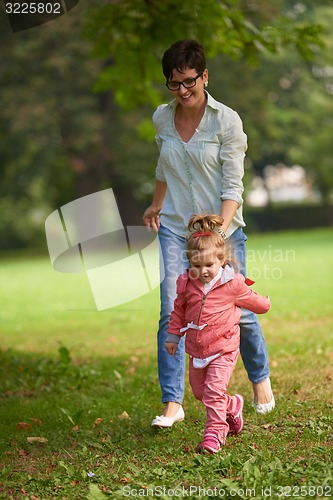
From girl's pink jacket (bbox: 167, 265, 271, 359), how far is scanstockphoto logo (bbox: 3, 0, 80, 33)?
14.9 ft

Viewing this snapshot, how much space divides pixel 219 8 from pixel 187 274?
12.0ft

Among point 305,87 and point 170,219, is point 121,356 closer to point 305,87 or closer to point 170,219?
point 170,219

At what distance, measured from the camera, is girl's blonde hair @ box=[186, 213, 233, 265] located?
4657 mm

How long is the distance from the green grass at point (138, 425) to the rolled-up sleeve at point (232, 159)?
1.45m

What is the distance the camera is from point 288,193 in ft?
208

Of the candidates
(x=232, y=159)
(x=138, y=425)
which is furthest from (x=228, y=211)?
(x=138, y=425)

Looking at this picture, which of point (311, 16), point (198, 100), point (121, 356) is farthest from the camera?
point (311, 16)

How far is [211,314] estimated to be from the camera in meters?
4.71

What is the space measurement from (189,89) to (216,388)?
1.77 m

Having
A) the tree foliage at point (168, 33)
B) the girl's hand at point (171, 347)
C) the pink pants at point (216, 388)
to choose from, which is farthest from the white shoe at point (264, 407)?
the tree foliage at point (168, 33)

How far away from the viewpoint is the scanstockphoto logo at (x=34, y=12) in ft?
28.5

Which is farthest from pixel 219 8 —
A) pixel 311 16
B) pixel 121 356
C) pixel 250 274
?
pixel 311 16

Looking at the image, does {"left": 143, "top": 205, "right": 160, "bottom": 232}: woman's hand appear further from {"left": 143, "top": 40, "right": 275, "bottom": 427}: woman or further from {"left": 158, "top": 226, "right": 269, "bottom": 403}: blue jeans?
{"left": 158, "top": 226, "right": 269, "bottom": 403}: blue jeans

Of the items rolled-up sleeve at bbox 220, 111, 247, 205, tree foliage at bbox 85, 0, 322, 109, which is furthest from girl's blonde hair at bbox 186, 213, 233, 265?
tree foliage at bbox 85, 0, 322, 109
